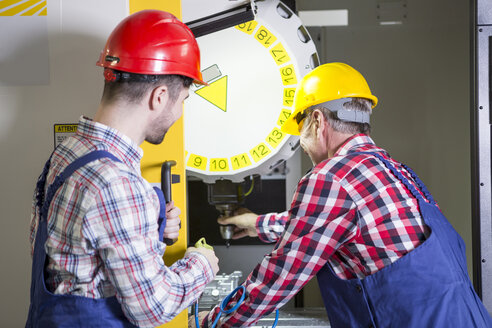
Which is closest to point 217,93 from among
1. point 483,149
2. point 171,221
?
point 171,221

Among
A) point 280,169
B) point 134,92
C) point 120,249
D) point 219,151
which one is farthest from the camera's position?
point 280,169

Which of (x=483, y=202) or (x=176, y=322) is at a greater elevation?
(x=483, y=202)

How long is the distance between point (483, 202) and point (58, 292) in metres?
1.65

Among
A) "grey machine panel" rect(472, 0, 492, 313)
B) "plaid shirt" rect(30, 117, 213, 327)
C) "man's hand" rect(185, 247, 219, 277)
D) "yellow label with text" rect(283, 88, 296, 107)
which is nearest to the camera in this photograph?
"plaid shirt" rect(30, 117, 213, 327)

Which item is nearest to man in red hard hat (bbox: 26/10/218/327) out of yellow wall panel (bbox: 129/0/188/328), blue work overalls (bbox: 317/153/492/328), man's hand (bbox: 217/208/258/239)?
yellow wall panel (bbox: 129/0/188/328)

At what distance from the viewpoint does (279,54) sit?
1934mm

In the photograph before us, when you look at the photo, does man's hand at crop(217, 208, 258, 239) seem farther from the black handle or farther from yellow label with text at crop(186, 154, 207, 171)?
the black handle

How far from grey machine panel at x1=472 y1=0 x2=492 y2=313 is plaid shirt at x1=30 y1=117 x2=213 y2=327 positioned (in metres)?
1.36

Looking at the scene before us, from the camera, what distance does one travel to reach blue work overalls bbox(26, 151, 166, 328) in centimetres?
105

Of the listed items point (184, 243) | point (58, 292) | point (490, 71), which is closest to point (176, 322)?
point (184, 243)

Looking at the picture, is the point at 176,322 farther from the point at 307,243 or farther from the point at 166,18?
the point at 166,18

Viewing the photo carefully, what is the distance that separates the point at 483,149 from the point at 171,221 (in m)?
1.33

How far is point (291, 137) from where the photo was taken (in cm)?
197

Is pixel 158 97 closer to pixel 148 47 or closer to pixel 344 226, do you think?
pixel 148 47
